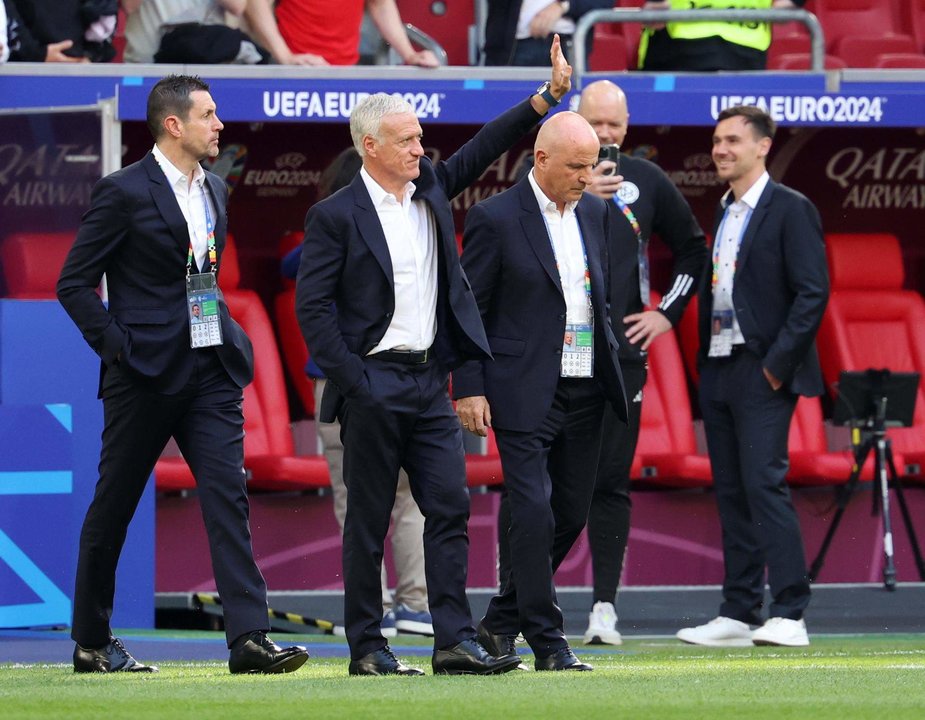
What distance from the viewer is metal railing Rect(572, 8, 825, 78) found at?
1002cm

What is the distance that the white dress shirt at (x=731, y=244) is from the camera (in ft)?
27.4

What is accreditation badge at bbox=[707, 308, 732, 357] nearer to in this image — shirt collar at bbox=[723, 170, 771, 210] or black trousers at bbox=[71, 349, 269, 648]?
shirt collar at bbox=[723, 170, 771, 210]

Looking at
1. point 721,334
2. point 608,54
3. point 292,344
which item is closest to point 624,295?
point 721,334

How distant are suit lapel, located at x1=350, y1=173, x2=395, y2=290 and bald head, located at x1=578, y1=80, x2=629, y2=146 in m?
2.01

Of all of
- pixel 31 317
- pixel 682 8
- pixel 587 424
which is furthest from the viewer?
pixel 682 8

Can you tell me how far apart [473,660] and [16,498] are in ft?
9.24

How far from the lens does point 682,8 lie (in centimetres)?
1068

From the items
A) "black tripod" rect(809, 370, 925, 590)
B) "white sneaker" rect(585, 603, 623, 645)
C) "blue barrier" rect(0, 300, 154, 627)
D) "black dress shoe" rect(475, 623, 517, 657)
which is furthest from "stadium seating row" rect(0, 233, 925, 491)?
"black dress shoe" rect(475, 623, 517, 657)

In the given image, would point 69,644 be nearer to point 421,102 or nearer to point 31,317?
point 31,317

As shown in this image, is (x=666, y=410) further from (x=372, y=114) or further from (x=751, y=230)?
(x=372, y=114)

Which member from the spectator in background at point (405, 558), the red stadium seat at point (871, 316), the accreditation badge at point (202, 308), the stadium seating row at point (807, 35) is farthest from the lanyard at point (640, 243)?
the stadium seating row at point (807, 35)

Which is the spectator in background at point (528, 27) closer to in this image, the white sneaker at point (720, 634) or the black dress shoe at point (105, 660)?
the white sneaker at point (720, 634)

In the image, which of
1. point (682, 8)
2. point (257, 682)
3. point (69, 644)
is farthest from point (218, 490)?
point (682, 8)

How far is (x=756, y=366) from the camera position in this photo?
8250 mm
